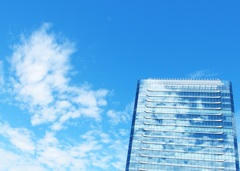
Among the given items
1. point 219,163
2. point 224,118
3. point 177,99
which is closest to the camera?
point 219,163

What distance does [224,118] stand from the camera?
152m

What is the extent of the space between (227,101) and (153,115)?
1439 inches

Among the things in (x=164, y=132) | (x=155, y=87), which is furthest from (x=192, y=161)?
(x=155, y=87)

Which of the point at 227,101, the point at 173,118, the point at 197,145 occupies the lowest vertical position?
the point at 197,145

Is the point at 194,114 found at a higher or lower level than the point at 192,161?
higher

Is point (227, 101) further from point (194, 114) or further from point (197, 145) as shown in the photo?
point (197, 145)

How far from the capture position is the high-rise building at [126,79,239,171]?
145 meters

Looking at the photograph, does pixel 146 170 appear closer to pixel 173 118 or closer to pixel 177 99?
pixel 173 118

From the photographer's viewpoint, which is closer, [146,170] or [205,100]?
[146,170]

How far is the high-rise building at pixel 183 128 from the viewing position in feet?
474

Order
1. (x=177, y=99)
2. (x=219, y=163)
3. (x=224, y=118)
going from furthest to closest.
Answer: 1. (x=177, y=99)
2. (x=224, y=118)
3. (x=219, y=163)

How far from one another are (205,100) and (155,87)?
26558 millimetres

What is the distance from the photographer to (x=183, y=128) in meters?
154

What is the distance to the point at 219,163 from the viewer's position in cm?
14200
